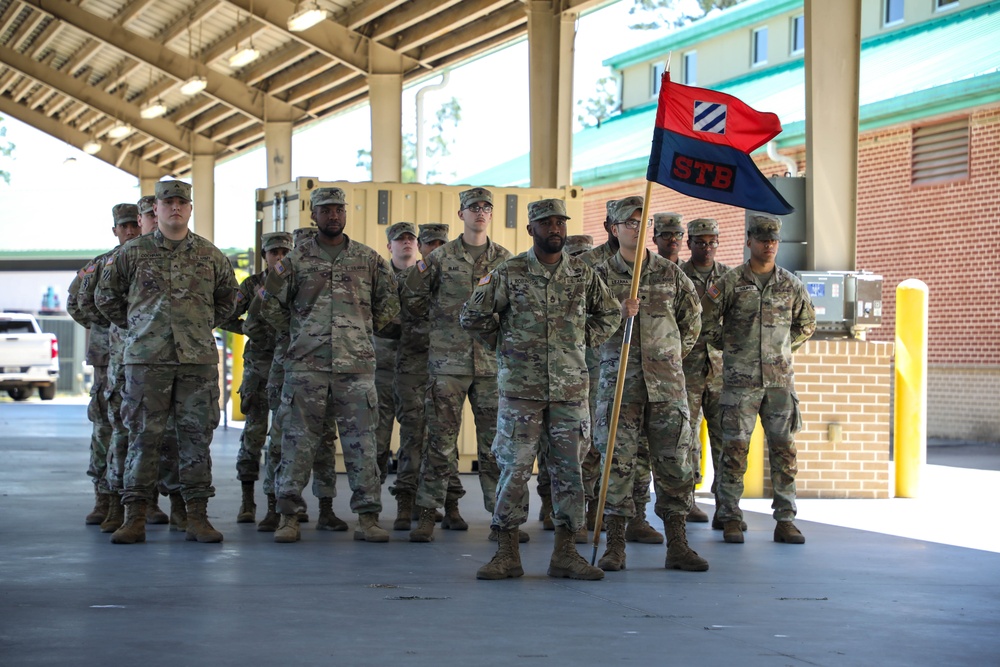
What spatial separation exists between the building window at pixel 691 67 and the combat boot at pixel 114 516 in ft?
84.5

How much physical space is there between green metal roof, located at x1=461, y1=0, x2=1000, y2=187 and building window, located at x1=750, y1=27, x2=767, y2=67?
617mm

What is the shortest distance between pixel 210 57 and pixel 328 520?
18932 millimetres

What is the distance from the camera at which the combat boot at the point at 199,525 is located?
8.33 metres

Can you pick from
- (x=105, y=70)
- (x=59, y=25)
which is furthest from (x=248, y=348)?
(x=105, y=70)

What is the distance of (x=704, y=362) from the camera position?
9664 mm

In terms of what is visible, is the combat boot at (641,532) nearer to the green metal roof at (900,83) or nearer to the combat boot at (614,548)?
the combat boot at (614,548)

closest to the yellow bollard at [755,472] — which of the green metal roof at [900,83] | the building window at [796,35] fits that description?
the green metal roof at [900,83]

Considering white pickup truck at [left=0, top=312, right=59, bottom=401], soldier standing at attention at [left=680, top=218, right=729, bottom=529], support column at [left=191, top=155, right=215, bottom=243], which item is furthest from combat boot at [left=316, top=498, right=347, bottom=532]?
support column at [left=191, top=155, right=215, bottom=243]

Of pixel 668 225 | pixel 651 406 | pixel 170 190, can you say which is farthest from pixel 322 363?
pixel 668 225

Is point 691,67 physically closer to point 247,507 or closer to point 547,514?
point 547,514

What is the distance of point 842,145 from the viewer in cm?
1220

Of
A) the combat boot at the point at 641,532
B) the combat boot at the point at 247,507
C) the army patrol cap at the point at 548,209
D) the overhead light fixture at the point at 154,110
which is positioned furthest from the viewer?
the overhead light fixture at the point at 154,110

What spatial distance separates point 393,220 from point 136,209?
4.16 metres

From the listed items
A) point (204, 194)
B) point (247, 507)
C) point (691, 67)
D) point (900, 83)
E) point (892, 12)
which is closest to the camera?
point (247, 507)
